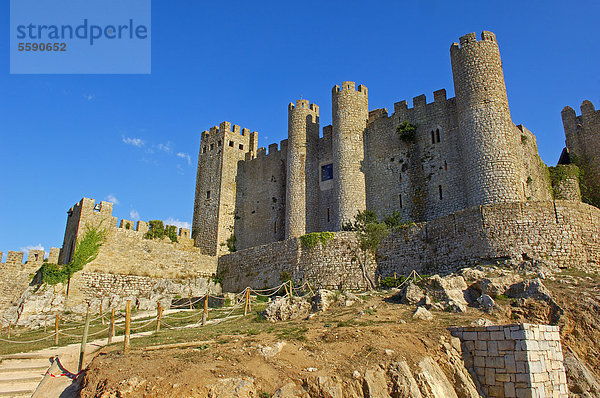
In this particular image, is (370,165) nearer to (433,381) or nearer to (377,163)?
(377,163)

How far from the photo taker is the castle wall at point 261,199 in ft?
109

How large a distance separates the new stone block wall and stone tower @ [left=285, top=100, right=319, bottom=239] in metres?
18.9

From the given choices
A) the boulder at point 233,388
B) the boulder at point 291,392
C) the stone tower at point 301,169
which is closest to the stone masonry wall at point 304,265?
the stone tower at point 301,169

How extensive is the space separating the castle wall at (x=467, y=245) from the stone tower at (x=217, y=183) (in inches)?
379

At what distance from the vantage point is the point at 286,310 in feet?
51.8

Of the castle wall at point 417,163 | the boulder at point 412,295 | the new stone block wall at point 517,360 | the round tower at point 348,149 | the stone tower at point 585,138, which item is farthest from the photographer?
the stone tower at point 585,138

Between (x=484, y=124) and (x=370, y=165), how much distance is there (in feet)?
25.5

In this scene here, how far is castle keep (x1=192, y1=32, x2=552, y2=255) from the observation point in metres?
22.7

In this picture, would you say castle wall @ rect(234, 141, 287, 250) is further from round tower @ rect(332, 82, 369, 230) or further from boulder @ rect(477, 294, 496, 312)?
boulder @ rect(477, 294, 496, 312)

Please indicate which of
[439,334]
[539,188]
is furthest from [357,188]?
[439,334]

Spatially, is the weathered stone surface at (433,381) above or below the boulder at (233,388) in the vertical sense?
below

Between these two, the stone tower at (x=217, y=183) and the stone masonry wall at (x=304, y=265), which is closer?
the stone masonry wall at (x=304, y=265)

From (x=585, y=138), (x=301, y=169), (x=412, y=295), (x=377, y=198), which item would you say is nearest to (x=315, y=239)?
(x=377, y=198)

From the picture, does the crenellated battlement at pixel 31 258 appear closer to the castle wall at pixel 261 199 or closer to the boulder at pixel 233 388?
the castle wall at pixel 261 199
